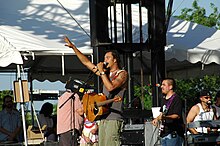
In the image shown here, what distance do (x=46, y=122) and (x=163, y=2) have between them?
3692mm

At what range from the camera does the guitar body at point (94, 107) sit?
24.7ft

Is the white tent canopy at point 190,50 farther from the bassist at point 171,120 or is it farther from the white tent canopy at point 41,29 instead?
the bassist at point 171,120

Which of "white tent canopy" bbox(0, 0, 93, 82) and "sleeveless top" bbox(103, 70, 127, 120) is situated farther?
"white tent canopy" bbox(0, 0, 93, 82)

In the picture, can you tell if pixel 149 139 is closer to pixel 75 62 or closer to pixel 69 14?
pixel 69 14

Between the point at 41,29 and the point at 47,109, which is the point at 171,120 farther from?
the point at 47,109

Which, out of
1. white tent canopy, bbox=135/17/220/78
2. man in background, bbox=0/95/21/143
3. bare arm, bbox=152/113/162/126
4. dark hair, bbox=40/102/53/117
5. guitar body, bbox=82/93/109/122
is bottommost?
man in background, bbox=0/95/21/143

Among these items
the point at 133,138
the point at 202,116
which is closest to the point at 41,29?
the point at 133,138

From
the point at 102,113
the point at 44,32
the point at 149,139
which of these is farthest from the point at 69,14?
the point at 102,113

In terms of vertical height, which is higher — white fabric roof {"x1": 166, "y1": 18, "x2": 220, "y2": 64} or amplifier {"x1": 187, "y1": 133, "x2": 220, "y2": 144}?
white fabric roof {"x1": 166, "y1": 18, "x2": 220, "y2": 64}

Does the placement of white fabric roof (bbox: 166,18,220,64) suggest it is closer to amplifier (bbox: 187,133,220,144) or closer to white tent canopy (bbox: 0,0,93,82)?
white tent canopy (bbox: 0,0,93,82)

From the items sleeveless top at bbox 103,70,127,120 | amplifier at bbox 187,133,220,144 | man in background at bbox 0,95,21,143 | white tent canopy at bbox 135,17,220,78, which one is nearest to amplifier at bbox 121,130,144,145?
amplifier at bbox 187,133,220,144

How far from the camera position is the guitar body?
→ 7535 millimetres

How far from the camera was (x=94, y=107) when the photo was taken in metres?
7.66

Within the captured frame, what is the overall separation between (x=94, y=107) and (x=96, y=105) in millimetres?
75
